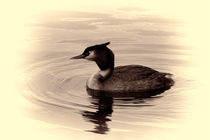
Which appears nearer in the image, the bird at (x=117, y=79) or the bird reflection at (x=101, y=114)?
the bird reflection at (x=101, y=114)

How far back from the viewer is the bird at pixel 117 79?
17.0 m

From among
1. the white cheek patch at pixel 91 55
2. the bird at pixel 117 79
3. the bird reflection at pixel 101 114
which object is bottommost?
the bird reflection at pixel 101 114

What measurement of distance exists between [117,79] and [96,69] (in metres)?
1.84

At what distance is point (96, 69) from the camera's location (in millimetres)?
18844


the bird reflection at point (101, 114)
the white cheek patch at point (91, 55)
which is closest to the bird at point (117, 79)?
the white cheek patch at point (91, 55)

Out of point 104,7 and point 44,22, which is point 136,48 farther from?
point 104,7

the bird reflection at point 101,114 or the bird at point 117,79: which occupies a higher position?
the bird at point 117,79

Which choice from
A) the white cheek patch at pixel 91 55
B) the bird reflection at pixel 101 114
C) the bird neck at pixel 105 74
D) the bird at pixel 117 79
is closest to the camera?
the bird reflection at pixel 101 114

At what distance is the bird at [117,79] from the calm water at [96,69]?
37 cm

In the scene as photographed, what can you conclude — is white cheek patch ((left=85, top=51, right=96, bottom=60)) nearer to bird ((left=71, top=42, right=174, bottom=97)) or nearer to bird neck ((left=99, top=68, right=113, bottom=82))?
bird ((left=71, top=42, right=174, bottom=97))

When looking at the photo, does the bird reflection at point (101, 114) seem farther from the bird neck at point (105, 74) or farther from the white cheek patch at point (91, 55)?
the white cheek patch at point (91, 55)

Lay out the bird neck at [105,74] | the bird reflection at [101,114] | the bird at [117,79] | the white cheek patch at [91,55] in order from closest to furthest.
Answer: the bird reflection at [101,114]
the bird at [117,79]
the white cheek patch at [91,55]
the bird neck at [105,74]

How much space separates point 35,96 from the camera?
1620 cm

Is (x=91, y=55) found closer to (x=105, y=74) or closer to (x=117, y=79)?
(x=105, y=74)
